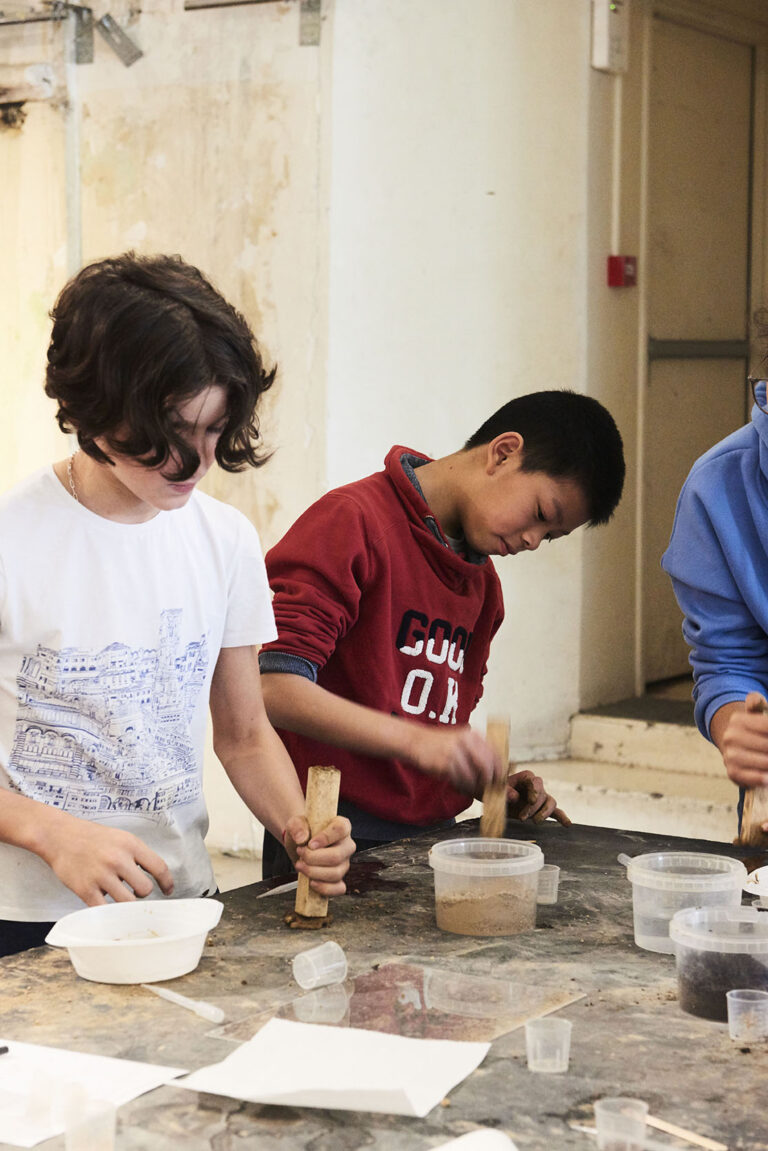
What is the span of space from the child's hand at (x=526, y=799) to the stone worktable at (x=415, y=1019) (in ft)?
1.08

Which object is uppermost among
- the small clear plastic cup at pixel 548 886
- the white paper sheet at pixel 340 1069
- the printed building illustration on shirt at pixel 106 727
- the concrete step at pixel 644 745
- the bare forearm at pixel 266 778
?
the printed building illustration on shirt at pixel 106 727

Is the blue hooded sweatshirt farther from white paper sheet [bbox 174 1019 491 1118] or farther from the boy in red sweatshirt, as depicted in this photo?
white paper sheet [bbox 174 1019 491 1118]

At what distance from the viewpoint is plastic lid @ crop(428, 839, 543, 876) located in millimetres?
1841

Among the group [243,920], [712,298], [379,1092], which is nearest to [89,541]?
[243,920]

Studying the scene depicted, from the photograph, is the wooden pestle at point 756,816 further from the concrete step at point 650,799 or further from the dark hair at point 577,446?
the concrete step at point 650,799

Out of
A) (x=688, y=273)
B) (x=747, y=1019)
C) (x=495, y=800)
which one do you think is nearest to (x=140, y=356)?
(x=495, y=800)

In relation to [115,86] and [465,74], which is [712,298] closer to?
[465,74]

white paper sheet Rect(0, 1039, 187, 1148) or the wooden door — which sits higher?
the wooden door

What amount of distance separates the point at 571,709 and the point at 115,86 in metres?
2.71

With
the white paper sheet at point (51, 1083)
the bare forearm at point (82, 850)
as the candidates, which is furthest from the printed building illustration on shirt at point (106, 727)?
the white paper sheet at point (51, 1083)

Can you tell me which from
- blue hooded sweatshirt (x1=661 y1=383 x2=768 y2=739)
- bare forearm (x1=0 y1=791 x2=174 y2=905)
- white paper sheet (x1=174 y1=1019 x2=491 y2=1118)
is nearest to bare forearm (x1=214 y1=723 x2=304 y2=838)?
bare forearm (x1=0 y1=791 x2=174 y2=905)

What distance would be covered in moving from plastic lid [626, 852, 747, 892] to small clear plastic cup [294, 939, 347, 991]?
1.37 ft

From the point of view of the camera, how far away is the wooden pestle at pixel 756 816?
2125 mm

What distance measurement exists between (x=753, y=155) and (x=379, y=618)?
13.8 ft
